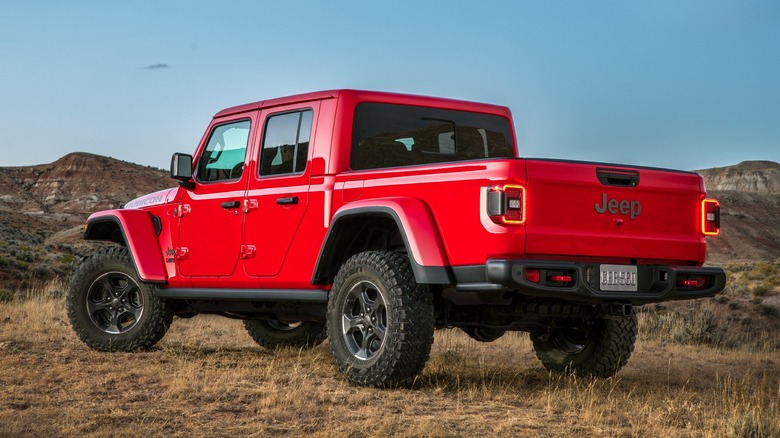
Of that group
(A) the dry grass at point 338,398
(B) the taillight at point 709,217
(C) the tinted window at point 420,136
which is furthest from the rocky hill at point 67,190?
(B) the taillight at point 709,217

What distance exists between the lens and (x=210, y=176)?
28.3 ft

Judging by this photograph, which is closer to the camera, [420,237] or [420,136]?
[420,237]

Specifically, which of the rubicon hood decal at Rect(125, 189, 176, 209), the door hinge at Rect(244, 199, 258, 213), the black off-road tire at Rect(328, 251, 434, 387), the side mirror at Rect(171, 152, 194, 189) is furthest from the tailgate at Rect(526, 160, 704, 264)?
the rubicon hood decal at Rect(125, 189, 176, 209)

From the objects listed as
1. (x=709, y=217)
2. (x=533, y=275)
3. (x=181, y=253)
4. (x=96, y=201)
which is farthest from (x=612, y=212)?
(x=96, y=201)

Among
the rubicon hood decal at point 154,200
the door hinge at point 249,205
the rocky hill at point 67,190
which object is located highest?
the rocky hill at point 67,190

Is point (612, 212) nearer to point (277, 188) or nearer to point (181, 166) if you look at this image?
point (277, 188)

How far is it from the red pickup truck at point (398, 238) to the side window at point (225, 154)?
0.06 ft

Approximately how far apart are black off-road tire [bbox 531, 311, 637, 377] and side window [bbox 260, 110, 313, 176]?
251 centimetres

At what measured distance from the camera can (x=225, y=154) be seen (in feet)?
27.9

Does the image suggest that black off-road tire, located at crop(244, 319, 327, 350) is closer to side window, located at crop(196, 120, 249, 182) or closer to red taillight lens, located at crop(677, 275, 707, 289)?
side window, located at crop(196, 120, 249, 182)

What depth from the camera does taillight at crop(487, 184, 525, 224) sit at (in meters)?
5.87

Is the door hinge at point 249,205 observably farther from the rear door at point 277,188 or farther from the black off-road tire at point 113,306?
the black off-road tire at point 113,306

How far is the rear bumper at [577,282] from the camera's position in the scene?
589 centimetres

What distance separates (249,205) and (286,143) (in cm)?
62
